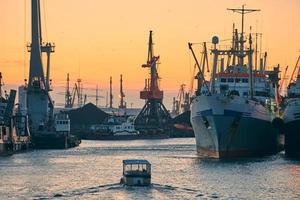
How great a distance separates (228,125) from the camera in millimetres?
103688

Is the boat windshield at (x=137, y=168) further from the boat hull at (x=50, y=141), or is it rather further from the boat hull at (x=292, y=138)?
the boat hull at (x=50, y=141)

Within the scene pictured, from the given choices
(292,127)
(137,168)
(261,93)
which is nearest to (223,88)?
(261,93)

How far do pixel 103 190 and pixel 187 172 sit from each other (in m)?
19.2

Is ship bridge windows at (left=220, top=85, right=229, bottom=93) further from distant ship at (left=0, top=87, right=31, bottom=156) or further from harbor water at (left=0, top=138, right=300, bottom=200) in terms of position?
distant ship at (left=0, top=87, right=31, bottom=156)

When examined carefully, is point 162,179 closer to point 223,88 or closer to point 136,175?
point 136,175

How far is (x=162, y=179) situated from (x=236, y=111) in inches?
811

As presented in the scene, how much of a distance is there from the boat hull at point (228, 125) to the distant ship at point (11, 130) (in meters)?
32.5

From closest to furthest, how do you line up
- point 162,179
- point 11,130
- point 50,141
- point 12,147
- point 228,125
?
point 162,179 → point 228,125 → point 12,147 → point 11,130 → point 50,141

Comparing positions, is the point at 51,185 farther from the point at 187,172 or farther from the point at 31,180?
A: the point at 187,172

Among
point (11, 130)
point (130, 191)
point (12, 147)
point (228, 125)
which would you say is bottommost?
point (130, 191)

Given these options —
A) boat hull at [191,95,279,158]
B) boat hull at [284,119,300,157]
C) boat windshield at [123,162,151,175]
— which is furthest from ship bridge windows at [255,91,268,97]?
boat windshield at [123,162,151,175]

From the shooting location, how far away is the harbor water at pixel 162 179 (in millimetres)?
74812

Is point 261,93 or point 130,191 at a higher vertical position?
point 261,93

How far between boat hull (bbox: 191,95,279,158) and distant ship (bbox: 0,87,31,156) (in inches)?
1280
